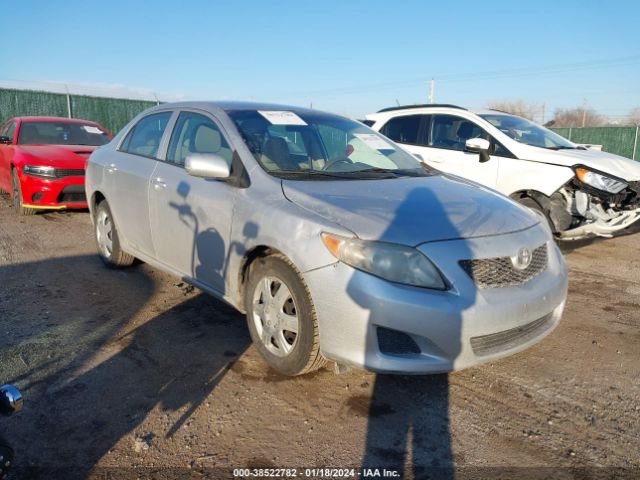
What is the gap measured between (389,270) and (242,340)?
4.77ft

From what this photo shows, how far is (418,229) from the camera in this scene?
2768 millimetres

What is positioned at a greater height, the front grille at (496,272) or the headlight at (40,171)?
the front grille at (496,272)

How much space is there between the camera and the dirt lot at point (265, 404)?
7.86 feet

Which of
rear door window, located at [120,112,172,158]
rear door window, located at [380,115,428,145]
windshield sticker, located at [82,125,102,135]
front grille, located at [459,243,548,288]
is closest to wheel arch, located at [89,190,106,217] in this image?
rear door window, located at [120,112,172,158]

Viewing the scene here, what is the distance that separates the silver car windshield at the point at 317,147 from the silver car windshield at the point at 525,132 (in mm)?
3110

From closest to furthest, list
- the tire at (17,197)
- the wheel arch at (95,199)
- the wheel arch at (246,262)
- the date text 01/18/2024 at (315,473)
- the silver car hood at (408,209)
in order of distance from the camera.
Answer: the date text 01/18/2024 at (315,473) → the silver car hood at (408,209) → the wheel arch at (246,262) → the wheel arch at (95,199) → the tire at (17,197)

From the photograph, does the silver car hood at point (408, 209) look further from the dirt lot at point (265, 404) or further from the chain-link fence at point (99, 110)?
the chain-link fence at point (99, 110)

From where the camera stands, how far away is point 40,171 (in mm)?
7426

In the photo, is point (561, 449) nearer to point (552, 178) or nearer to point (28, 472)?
point (28, 472)

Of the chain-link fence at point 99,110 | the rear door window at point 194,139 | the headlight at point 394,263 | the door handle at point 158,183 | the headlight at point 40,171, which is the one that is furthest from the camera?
the chain-link fence at point 99,110

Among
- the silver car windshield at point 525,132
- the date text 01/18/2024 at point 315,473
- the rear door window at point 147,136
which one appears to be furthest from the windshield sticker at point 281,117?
the silver car windshield at point 525,132

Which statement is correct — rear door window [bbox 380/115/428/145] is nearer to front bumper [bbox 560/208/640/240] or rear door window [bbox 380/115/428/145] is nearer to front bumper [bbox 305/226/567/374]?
front bumper [bbox 560/208/640/240]

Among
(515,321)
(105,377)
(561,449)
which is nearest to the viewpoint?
(561,449)

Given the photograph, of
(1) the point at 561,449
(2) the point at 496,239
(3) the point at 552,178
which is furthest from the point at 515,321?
(3) the point at 552,178
